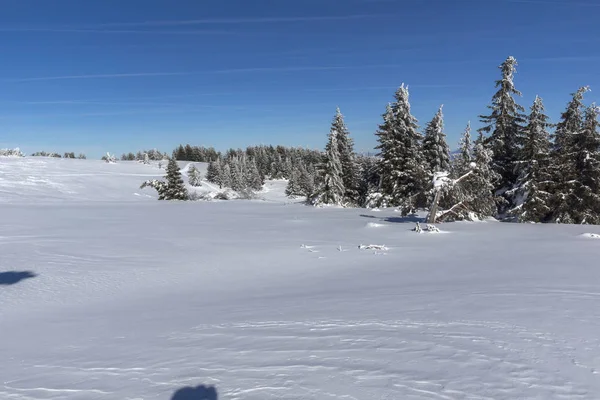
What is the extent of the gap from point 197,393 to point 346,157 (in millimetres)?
37447

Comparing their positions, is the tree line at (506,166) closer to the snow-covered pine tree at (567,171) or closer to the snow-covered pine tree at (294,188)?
the snow-covered pine tree at (567,171)

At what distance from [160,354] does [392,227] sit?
13.6 m

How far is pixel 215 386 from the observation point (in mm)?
3748

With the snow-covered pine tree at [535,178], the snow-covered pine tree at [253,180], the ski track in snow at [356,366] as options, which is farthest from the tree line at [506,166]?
the snow-covered pine tree at [253,180]

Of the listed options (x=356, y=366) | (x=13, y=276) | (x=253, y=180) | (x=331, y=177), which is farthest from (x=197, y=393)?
(x=253, y=180)

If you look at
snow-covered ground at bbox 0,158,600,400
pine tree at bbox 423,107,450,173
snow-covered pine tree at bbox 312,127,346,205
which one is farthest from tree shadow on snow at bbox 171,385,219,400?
pine tree at bbox 423,107,450,173

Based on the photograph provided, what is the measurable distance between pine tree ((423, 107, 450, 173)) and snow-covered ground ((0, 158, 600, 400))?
21863mm

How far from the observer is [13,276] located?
906cm

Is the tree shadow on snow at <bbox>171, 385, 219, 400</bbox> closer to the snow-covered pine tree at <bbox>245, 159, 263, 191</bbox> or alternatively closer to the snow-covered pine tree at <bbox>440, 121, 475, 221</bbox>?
the snow-covered pine tree at <bbox>440, 121, 475, 221</bbox>

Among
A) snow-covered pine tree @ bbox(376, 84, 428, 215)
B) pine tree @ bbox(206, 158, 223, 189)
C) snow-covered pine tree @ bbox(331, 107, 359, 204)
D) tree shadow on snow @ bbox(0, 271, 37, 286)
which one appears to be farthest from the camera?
pine tree @ bbox(206, 158, 223, 189)

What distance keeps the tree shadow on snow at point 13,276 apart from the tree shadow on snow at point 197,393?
23.6 ft

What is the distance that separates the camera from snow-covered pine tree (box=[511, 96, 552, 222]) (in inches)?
874

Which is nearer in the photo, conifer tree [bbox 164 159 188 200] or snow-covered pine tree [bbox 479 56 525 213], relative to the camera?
snow-covered pine tree [bbox 479 56 525 213]

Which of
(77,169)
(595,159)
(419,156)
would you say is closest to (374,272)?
(595,159)
